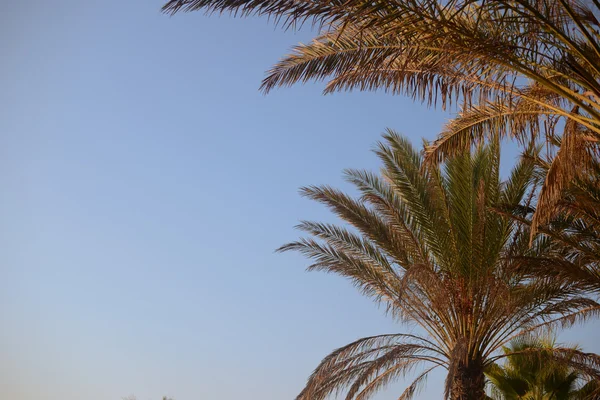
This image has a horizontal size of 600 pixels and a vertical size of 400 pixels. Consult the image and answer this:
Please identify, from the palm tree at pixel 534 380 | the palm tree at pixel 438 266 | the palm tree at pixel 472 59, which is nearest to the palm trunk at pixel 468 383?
the palm tree at pixel 438 266

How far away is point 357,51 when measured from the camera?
24.0 feet

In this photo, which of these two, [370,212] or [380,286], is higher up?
[370,212]

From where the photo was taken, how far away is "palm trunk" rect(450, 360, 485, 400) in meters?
11.7

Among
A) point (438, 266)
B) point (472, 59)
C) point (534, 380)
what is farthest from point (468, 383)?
point (472, 59)

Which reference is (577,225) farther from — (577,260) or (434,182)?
(434,182)

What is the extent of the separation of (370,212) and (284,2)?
7.28m

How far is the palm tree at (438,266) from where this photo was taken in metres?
11.7

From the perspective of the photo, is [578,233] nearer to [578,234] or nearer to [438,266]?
[578,234]

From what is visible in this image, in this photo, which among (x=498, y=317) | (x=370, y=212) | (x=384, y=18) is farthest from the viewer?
(x=370, y=212)

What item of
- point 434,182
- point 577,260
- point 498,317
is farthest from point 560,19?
point 498,317

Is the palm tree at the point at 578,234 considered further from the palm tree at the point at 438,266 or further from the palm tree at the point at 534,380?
the palm tree at the point at 534,380

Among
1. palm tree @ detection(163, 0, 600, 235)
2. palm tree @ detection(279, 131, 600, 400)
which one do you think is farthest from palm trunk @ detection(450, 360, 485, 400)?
palm tree @ detection(163, 0, 600, 235)

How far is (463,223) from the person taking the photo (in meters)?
11.9

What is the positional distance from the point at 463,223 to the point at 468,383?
2849 mm
